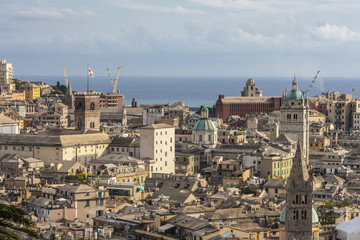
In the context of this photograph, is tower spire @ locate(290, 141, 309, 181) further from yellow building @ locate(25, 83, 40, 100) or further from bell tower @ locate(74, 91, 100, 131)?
yellow building @ locate(25, 83, 40, 100)

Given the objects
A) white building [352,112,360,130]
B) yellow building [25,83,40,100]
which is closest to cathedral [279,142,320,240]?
white building [352,112,360,130]

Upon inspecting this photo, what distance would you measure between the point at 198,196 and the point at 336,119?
236ft

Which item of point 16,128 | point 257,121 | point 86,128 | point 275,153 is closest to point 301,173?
point 275,153

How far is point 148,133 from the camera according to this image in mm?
75438

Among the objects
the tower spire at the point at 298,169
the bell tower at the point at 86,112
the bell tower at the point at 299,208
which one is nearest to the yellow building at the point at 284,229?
the bell tower at the point at 299,208

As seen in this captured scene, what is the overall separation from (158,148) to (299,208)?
113 ft

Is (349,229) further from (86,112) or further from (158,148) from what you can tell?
(86,112)

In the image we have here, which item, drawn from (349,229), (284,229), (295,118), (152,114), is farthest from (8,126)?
(284,229)

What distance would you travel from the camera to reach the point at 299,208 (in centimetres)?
4181

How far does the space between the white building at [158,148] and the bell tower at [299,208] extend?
107 feet

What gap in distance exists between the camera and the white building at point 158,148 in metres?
74.7

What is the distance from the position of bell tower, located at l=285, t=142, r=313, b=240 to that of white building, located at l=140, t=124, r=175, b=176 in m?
32.6

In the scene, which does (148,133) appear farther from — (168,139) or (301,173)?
(301,173)

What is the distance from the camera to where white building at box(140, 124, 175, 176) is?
245 ft
